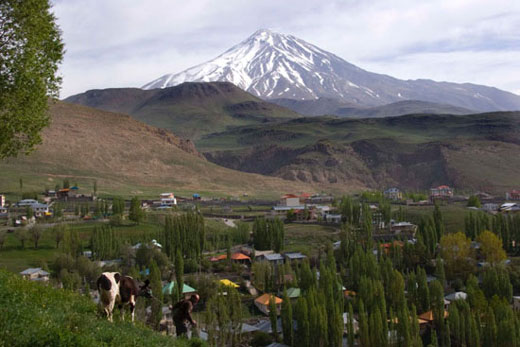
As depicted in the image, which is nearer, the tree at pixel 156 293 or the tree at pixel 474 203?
the tree at pixel 156 293

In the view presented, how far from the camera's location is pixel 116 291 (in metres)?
13.8

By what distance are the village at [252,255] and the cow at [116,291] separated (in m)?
18.1

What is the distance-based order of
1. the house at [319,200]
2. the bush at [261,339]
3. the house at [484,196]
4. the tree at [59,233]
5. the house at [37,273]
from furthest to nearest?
the house at [319,200]
the house at [484,196]
the tree at [59,233]
the house at [37,273]
the bush at [261,339]

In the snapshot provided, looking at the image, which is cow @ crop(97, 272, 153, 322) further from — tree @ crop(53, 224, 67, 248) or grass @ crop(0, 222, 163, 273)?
tree @ crop(53, 224, 67, 248)

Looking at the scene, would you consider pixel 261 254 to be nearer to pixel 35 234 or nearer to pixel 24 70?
pixel 35 234

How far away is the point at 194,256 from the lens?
221ft

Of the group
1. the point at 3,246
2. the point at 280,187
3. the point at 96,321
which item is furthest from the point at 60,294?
the point at 280,187

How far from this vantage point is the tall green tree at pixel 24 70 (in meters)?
16.8

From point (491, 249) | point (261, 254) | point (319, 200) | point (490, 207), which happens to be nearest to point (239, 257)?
point (261, 254)

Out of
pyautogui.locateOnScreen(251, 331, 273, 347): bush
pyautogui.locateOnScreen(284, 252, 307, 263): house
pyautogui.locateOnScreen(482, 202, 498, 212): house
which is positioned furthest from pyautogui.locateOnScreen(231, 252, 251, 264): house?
pyautogui.locateOnScreen(482, 202, 498, 212): house

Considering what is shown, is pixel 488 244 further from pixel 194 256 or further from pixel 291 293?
pixel 194 256

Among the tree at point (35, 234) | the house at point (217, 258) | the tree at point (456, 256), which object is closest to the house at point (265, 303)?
the house at point (217, 258)

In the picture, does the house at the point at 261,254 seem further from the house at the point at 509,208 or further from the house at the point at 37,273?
the house at the point at 509,208

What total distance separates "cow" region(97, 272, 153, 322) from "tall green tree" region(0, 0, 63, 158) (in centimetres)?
609
